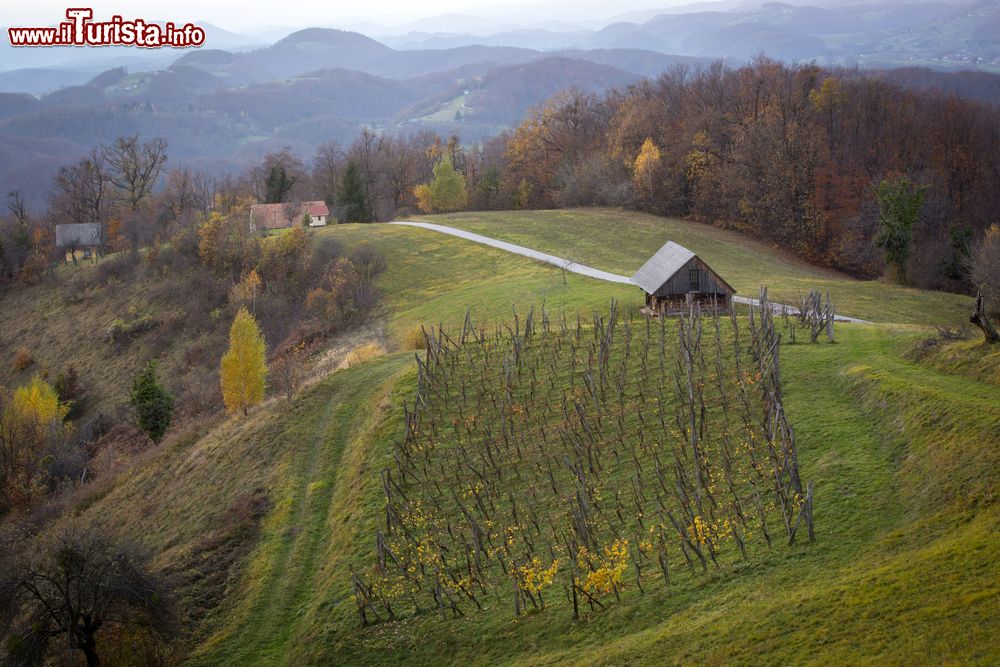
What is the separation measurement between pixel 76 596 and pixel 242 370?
20.0m

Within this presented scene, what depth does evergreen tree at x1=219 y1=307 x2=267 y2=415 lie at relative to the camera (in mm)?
37469

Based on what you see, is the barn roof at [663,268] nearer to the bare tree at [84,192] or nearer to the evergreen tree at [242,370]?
the evergreen tree at [242,370]

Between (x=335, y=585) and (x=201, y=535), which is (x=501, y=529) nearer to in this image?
(x=335, y=585)

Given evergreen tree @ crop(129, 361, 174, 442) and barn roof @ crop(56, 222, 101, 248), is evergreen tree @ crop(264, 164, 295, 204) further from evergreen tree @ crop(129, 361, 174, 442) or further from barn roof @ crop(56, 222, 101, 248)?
evergreen tree @ crop(129, 361, 174, 442)

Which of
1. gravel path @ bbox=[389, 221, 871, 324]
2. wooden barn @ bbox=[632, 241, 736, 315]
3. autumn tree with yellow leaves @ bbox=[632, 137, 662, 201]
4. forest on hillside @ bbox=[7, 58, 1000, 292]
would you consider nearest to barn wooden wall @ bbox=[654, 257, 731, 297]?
wooden barn @ bbox=[632, 241, 736, 315]

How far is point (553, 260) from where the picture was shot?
196 ft

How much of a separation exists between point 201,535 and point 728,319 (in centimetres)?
2371

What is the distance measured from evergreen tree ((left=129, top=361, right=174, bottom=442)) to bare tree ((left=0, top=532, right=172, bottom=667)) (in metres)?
21.3

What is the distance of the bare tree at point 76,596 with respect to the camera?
18156mm

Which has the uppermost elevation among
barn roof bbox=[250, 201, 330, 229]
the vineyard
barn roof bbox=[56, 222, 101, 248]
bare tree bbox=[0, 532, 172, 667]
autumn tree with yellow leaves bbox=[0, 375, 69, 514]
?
barn roof bbox=[250, 201, 330, 229]

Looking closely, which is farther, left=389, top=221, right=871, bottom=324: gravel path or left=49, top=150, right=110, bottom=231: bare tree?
left=49, top=150, right=110, bottom=231: bare tree

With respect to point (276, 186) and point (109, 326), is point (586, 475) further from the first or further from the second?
point (276, 186)

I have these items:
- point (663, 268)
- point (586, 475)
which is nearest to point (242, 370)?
point (586, 475)

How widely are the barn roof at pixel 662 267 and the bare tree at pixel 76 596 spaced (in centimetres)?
2721
